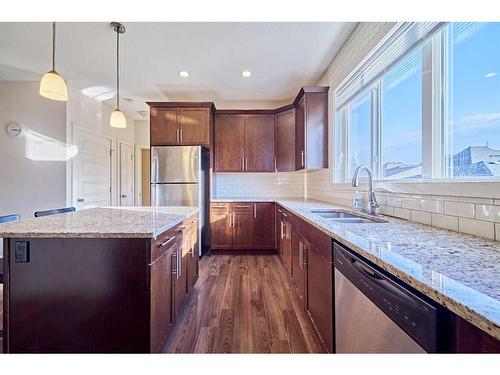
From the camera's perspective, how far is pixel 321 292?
159cm

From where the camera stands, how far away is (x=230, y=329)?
1891 mm

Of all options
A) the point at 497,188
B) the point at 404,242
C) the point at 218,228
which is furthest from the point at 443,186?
the point at 218,228

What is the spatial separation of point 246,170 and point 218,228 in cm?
109

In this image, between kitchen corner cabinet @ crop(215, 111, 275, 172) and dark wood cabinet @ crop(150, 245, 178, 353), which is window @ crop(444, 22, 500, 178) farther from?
kitchen corner cabinet @ crop(215, 111, 275, 172)

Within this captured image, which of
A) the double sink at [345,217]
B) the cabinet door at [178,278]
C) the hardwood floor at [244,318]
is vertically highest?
the double sink at [345,217]

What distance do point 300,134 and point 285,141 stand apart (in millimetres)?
503

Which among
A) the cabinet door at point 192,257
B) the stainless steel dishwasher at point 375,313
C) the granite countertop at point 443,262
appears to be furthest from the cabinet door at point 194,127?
the stainless steel dishwasher at point 375,313

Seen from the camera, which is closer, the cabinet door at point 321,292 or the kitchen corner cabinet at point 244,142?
the cabinet door at point 321,292

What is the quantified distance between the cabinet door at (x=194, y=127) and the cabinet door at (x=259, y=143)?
71 centimetres

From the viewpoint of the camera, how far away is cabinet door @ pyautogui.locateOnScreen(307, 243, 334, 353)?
143cm

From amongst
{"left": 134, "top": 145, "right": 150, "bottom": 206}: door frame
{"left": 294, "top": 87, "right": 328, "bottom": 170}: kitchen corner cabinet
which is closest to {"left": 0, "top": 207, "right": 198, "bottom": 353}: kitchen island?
{"left": 294, "top": 87, "right": 328, "bottom": 170}: kitchen corner cabinet

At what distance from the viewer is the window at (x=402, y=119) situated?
1.72m

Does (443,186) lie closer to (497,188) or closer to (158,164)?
(497,188)

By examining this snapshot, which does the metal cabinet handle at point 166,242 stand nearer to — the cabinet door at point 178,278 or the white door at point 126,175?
the cabinet door at point 178,278
